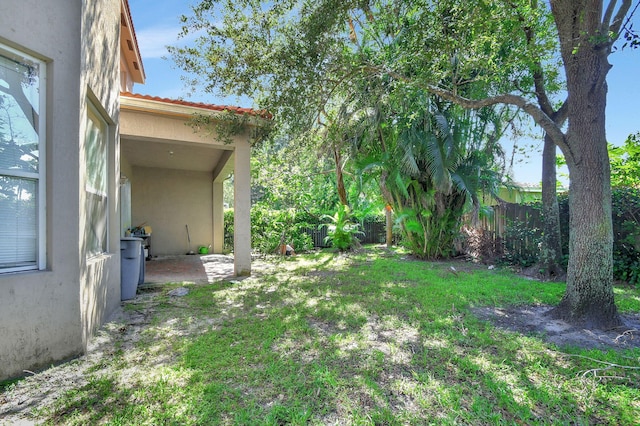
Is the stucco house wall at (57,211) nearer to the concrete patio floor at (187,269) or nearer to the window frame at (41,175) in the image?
the window frame at (41,175)

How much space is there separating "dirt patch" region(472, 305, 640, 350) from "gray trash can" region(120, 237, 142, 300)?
20.3ft

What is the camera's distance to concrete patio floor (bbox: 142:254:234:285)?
811 cm

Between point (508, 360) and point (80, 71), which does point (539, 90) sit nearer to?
point (508, 360)

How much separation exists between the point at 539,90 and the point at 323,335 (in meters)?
7.75

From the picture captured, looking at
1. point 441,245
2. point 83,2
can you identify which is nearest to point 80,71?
point 83,2

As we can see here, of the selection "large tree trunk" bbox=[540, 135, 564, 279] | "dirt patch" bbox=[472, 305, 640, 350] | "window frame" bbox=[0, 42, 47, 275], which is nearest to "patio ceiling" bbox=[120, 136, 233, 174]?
"window frame" bbox=[0, 42, 47, 275]

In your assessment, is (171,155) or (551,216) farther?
(171,155)

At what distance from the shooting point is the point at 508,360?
355 centimetres

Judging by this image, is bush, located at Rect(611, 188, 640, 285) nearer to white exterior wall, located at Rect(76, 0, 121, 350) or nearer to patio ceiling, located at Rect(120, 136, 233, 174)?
patio ceiling, located at Rect(120, 136, 233, 174)

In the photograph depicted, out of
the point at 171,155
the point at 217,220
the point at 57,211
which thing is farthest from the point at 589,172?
the point at 217,220

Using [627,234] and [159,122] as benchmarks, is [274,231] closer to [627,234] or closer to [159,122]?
[159,122]

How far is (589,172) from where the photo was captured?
4.52 meters

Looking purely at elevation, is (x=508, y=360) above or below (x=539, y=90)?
below

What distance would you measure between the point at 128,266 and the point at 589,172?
7.74 meters
